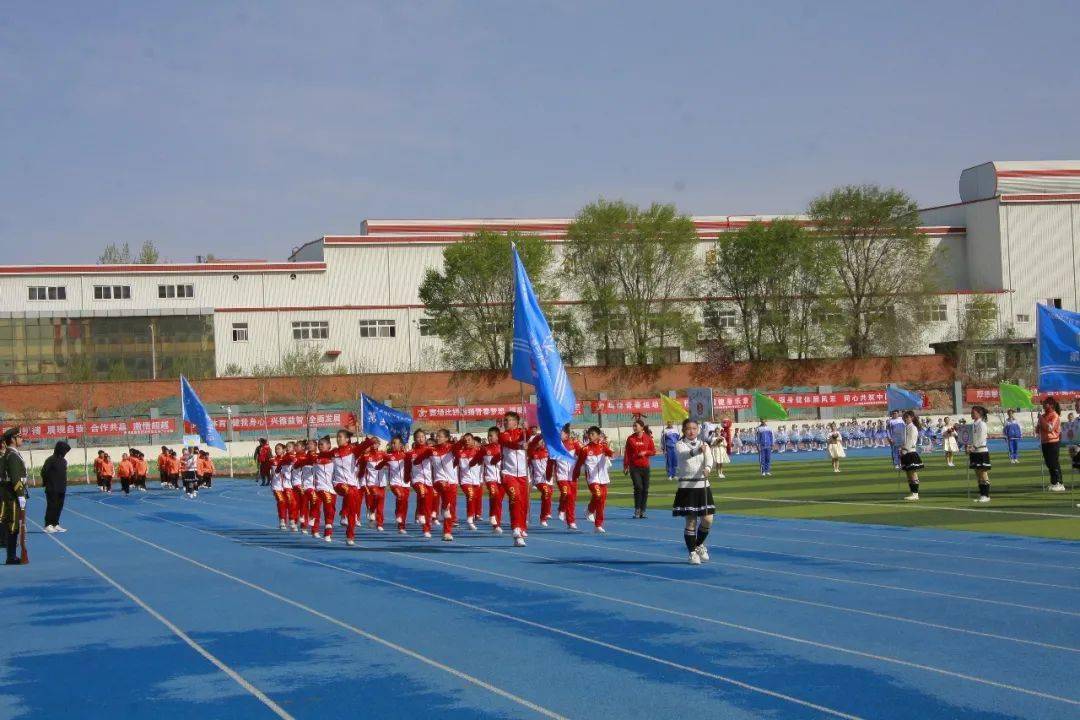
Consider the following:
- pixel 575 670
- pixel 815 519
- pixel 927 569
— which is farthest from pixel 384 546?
pixel 575 670

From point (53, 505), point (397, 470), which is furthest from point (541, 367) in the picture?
point (53, 505)

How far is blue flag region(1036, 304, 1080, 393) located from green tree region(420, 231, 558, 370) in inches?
2141

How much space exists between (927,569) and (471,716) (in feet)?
27.1

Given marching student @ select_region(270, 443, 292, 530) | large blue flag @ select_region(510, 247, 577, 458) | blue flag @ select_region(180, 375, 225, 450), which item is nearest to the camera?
large blue flag @ select_region(510, 247, 577, 458)

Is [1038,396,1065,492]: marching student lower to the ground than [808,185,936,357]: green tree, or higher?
lower

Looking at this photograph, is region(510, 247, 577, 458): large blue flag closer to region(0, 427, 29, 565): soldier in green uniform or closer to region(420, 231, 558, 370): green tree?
region(0, 427, 29, 565): soldier in green uniform

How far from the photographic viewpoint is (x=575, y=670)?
9.99m

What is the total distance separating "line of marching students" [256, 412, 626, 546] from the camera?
21739 millimetres

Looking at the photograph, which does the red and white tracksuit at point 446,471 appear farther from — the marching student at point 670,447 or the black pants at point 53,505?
the marching student at point 670,447

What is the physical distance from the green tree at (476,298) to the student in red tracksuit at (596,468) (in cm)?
5374

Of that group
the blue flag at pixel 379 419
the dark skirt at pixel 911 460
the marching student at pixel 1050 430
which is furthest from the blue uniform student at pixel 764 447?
the blue flag at pixel 379 419

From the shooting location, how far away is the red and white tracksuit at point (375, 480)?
929 inches

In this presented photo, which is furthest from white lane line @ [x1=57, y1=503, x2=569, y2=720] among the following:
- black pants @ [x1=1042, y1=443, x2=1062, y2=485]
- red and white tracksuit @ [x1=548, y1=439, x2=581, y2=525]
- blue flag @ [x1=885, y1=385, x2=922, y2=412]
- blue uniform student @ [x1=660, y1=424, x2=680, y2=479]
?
blue flag @ [x1=885, y1=385, x2=922, y2=412]

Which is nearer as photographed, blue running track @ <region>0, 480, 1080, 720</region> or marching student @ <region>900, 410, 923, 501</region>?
blue running track @ <region>0, 480, 1080, 720</region>
